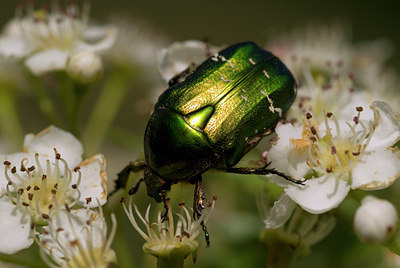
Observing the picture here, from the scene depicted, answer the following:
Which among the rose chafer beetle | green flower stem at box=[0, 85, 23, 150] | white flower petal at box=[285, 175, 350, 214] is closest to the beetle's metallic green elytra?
the rose chafer beetle

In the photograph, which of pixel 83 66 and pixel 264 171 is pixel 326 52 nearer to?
pixel 83 66

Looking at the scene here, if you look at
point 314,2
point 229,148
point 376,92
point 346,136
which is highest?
point 229,148

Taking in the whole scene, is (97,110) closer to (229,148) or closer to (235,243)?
(235,243)

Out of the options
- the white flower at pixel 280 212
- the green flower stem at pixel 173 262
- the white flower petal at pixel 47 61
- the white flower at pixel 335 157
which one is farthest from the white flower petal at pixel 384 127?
the white flower petal at pixel 47 61

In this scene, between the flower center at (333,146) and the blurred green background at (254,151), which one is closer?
the flower center at (333,146)

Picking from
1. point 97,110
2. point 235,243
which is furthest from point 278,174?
point 97,110

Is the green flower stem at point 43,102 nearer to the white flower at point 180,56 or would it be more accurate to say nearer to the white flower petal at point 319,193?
the white flower at point 180,56

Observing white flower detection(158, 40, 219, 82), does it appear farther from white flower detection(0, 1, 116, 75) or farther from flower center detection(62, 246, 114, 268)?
flower center detection(62, 246, 114, 268)
